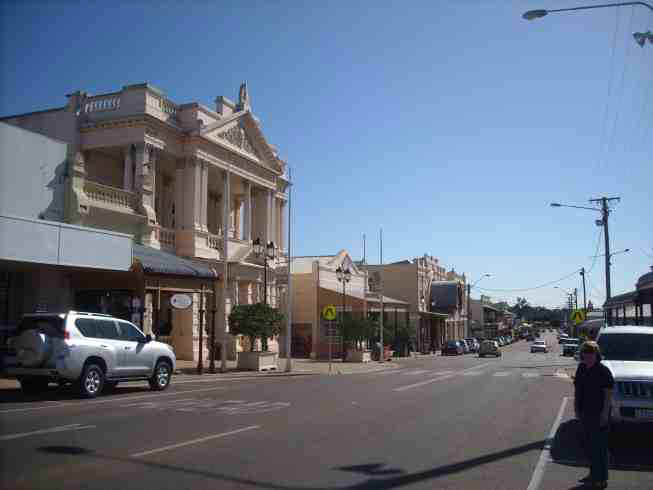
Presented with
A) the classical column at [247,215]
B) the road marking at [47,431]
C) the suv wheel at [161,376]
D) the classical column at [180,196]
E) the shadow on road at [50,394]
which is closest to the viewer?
the road marking at [47,431]

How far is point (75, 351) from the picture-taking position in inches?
574

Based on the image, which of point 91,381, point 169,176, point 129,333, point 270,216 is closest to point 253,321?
point 129,333

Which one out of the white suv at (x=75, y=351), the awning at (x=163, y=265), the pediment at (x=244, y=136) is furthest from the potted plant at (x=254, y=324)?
the pediment at (x=244, y=136)

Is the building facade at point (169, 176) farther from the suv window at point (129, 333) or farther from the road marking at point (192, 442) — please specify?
the road marking at point (192, 442)

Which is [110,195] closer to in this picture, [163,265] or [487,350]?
[163,265]

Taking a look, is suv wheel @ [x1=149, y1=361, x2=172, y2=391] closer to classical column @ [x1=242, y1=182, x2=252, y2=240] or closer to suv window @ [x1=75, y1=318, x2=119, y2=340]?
suv window @ [x1=75, y1=318, x2=119, y2=340]

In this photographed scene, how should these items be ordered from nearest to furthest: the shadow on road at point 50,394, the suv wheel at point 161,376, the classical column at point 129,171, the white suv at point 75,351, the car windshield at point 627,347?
the car windshield at point 627,347 → the white suv at point 75,351 → the shadow on road at point 50,394 → the suv wheel at point 161,376 → the classical column at point 129,171

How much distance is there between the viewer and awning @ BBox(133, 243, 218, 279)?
22812 millimetres

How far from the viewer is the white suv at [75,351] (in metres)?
14.4

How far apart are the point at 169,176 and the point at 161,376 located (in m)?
19.9

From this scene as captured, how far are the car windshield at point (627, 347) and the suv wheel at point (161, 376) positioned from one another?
1144 centimetres

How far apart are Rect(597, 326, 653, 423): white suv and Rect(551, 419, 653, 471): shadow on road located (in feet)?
1.80

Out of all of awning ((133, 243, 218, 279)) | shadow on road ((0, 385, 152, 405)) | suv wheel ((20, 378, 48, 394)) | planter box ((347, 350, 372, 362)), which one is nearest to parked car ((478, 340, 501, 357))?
planter box ((347, 350, 372, 362))

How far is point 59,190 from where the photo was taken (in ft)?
76.6
